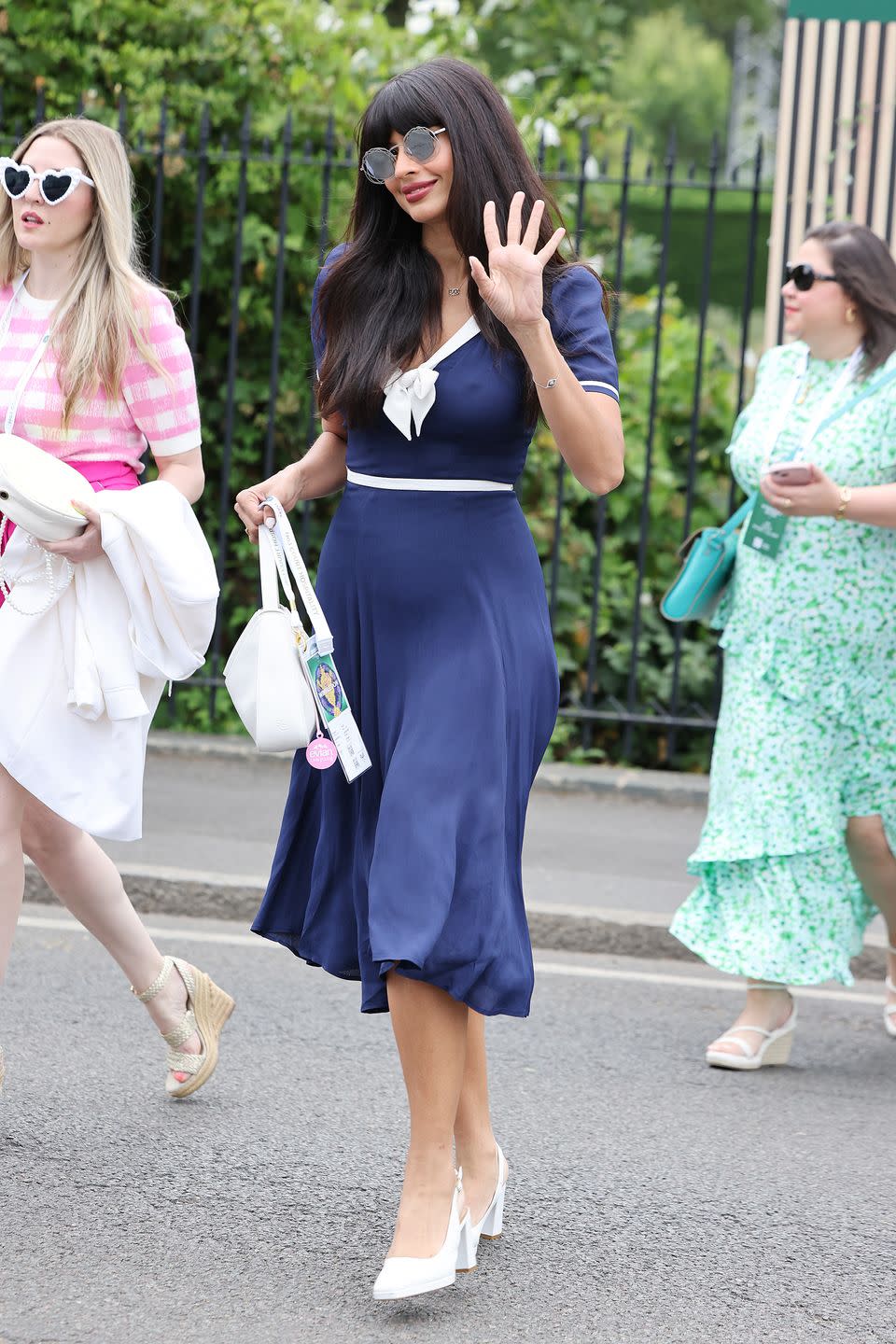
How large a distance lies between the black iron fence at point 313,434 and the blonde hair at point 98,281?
3.89m

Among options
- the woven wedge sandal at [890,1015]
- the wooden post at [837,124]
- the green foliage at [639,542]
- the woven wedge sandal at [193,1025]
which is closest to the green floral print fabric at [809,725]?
the woven wedge sandal at [890,1015]

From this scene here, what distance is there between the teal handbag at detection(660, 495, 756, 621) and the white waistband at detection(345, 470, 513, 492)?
163 centimetres

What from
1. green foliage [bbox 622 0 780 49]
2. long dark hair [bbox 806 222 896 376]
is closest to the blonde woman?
long dark hair [bbox 806 222 896 376]

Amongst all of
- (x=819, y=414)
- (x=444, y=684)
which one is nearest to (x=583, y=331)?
(x=444, y=684)

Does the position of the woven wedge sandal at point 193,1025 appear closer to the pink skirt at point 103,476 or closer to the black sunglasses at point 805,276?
the pink skirt at point 103,476

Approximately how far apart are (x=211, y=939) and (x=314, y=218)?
3.98 m

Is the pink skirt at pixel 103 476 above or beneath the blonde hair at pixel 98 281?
beneath

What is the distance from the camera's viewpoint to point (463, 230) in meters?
2.82

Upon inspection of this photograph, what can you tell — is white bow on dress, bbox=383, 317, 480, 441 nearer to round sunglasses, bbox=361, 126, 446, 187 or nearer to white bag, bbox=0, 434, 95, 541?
round sunglasses, bbox=361, 126, 446, 187

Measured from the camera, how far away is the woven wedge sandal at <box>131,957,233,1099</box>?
12.2ft

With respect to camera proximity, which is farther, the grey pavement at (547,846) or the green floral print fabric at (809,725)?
the grey pavement at (547,846)

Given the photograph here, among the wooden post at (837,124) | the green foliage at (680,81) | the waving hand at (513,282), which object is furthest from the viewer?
the green foliage at (680,81)

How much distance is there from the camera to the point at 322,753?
2.86m

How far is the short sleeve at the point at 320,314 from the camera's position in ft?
9.98
